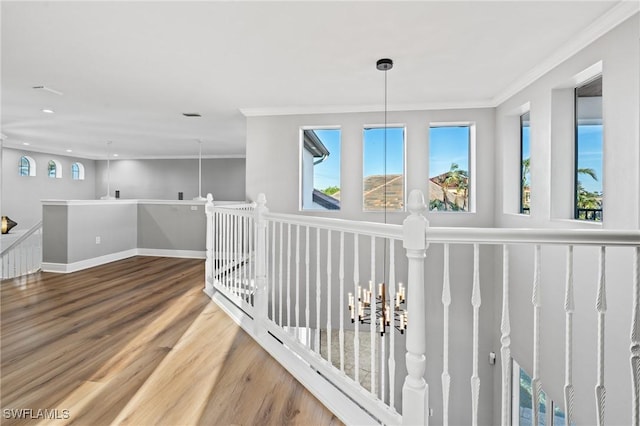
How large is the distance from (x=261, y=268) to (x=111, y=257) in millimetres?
4677

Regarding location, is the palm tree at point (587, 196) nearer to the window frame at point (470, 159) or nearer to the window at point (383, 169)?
the window frame at point (470, 159)

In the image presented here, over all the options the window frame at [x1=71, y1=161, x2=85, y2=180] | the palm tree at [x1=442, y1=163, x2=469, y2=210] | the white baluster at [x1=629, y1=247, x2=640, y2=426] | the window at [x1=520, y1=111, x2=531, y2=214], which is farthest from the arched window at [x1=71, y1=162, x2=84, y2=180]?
the white baluster at [x1=629, y1=247, x2=640, y2=426]

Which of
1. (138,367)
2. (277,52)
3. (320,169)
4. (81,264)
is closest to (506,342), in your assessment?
(138,367)

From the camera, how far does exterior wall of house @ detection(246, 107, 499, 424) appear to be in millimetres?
4684

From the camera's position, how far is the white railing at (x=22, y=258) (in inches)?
218

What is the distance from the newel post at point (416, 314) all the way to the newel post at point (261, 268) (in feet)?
4.95

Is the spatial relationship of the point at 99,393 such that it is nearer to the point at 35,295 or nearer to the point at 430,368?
the point at 35,295

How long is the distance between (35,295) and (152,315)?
6.18 ft

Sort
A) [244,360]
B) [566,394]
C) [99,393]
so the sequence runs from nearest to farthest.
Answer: [566,394]
[99,393]
[244,360]

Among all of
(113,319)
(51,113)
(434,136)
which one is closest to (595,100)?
(434,136)

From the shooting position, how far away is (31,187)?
891cm

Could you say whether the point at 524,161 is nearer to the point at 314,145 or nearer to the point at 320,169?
the point at 320,169

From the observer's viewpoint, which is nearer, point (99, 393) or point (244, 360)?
point (99, 393)

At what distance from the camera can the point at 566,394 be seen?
1.19 metres
